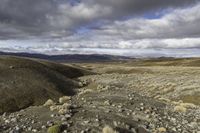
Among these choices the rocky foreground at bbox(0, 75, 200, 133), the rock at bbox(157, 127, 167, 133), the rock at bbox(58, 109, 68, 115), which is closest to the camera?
the rocky foreground at bbox(0, 75, 200, 133)

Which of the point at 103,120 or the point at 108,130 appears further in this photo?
the point at 103,120

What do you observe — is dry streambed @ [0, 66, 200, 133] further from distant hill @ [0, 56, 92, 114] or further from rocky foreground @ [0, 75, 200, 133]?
distant hill @ [0, 56, 92, 114]

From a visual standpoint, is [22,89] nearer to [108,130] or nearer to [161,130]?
[108,130]

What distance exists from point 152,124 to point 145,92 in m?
26.2

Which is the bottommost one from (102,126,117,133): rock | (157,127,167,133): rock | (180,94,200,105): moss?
(180,94,200,105): moss

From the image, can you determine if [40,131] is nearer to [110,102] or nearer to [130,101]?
[110,102]

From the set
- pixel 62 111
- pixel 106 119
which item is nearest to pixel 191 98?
pixel 106 119

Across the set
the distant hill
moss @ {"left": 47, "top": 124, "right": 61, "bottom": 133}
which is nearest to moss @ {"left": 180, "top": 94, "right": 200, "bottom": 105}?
the distant hill

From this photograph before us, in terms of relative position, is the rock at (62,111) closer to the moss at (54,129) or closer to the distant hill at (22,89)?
the moss at (54,129)

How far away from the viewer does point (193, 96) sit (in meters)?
43.9

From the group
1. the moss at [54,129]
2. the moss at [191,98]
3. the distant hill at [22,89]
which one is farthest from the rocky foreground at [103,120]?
the moss at [191,98]

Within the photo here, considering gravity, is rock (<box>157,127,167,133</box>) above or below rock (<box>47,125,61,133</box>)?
below

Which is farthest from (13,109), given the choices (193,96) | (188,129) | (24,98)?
(193,96)

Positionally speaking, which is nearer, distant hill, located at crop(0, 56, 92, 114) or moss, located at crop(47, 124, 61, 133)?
moss, located at crop(47, 124, 61, 133)
